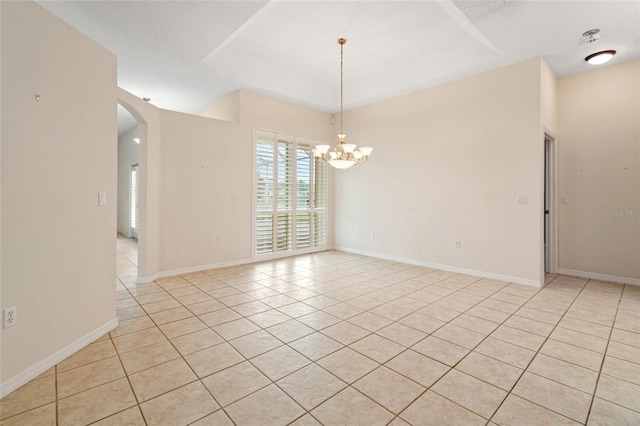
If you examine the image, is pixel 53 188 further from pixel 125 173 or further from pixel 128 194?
pixel 125 173

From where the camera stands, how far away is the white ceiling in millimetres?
3084

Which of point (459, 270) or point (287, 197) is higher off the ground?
point (287, 197)

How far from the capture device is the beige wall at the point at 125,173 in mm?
8141

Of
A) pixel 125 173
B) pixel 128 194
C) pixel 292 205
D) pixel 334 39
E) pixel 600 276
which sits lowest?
pixel 600 276

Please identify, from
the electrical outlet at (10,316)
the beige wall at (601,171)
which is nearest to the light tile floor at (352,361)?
the electrical outlet at (10,316)

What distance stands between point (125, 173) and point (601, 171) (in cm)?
1060

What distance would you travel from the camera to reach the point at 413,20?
341cm

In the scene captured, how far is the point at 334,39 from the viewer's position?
153 inches

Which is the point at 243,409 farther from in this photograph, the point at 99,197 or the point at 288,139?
the point at 288,139

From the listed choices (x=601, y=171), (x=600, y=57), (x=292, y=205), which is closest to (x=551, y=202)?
(x=601, y=171)

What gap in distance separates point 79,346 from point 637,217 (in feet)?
20.9

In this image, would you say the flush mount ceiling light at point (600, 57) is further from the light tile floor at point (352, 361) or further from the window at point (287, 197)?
the window at point (287, 197)

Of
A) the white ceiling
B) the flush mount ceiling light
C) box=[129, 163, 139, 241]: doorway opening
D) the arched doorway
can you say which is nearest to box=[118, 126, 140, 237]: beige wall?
the arched doorway

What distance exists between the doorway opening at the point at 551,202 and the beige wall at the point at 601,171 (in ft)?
0.30
